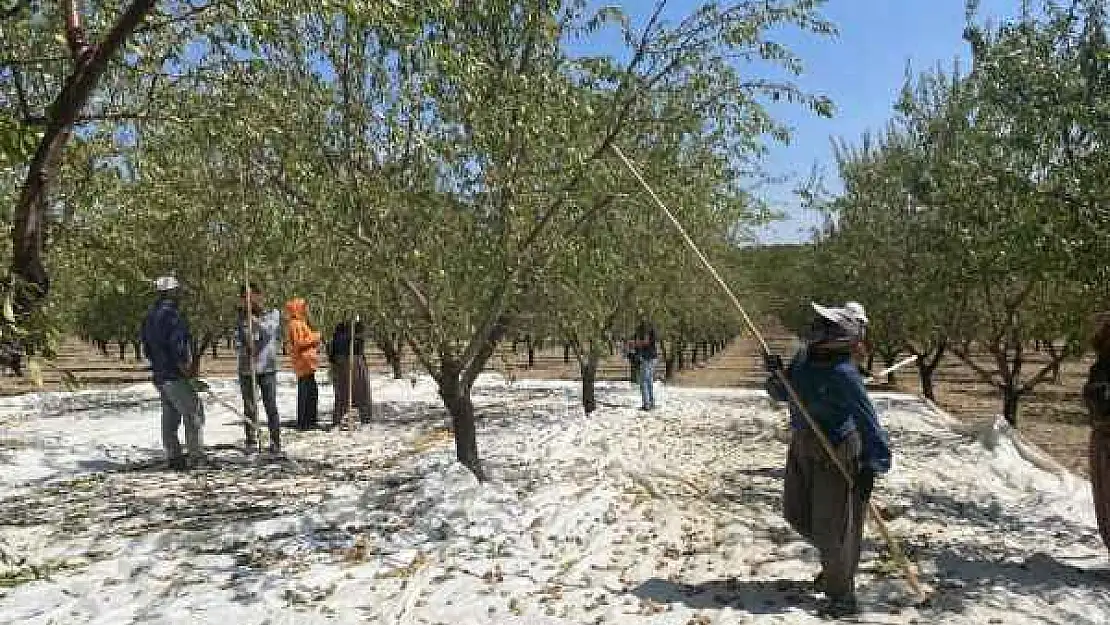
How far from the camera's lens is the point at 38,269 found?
331 centimetres

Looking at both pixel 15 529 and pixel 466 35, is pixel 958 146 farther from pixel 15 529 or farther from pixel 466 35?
pixel 15 529

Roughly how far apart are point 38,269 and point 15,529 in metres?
4.58

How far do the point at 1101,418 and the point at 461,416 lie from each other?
547cm

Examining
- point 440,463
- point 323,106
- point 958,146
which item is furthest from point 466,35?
point 958,146

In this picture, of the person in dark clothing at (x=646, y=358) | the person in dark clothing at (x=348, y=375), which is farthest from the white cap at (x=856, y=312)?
the person in dark clothing at (x=646, y=358)

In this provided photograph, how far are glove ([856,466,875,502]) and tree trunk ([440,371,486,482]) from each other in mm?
4083

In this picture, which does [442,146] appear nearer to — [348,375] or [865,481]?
[865,481]

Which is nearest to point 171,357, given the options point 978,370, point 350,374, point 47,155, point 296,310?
point 296,310

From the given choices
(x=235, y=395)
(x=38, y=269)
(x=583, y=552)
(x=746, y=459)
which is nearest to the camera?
(x=38, y=269)

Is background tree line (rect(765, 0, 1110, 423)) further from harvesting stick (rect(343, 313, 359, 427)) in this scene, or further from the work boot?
harvesting stick (rect(343, 313, 359, 427))

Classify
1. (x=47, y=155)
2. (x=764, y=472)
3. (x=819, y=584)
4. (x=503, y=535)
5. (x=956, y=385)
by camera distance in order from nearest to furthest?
(x=47, y=155) → (x=819, y=584) → (x=503, y=535) → (x=764, y=472) → (x=956, y=385)

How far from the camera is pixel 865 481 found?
5.07 metres

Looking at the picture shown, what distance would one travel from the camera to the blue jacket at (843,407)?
5008mm

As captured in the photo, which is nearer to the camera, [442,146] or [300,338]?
[442,146]
